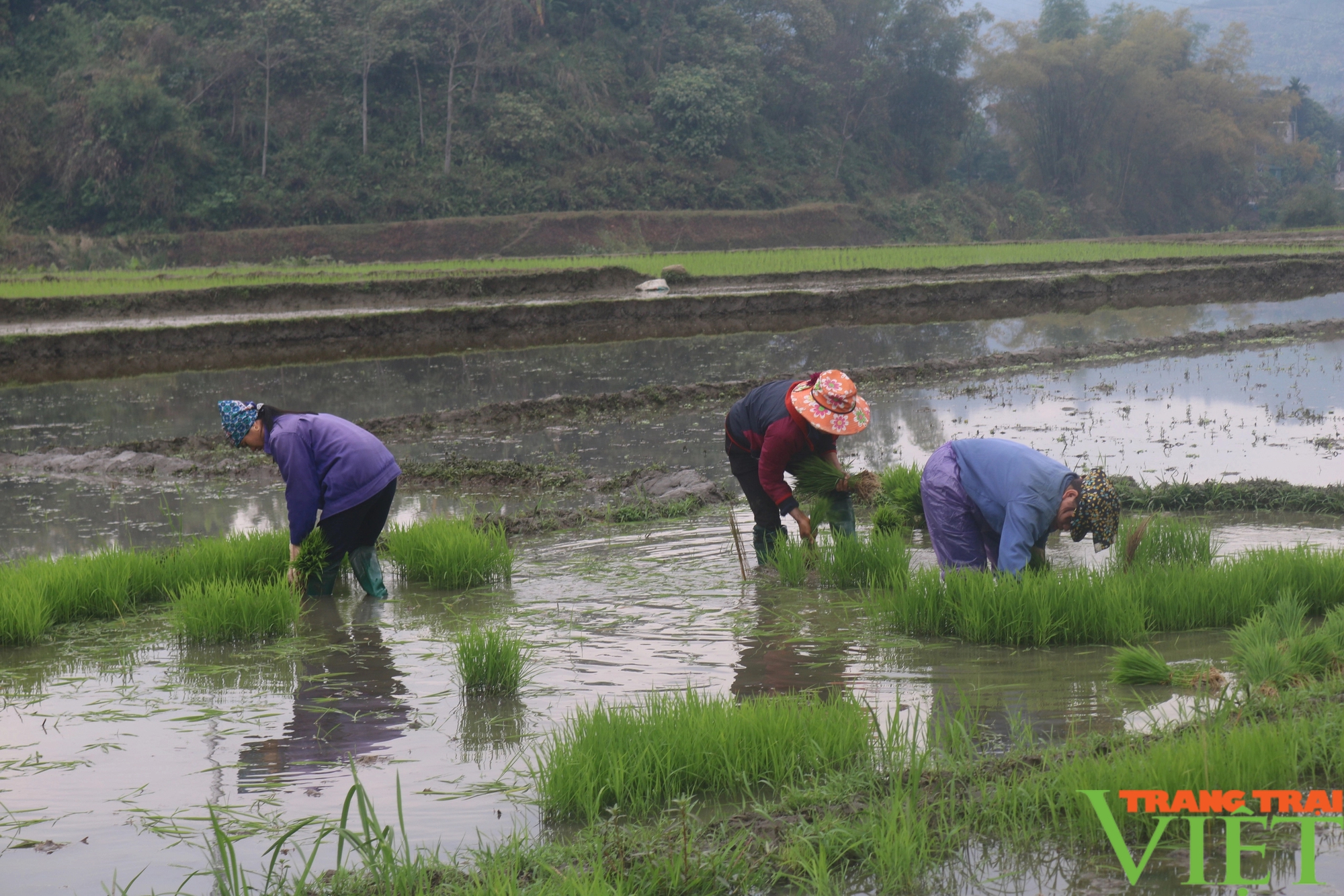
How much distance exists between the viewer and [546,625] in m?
4.57

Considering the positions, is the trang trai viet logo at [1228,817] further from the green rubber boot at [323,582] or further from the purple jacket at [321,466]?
the green rubber boot at [323,582]

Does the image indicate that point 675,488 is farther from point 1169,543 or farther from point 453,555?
Answer: point 1169,543

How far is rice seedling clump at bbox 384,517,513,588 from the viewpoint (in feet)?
17.3

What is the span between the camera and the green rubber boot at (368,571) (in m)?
5.11

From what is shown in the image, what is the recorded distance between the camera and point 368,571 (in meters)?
5.13

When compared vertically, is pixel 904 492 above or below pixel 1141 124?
below

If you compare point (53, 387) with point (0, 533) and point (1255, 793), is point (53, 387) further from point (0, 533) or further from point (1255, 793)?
point (1255, 793)

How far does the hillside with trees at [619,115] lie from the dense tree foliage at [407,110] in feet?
0.29

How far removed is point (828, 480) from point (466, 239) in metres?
31.6

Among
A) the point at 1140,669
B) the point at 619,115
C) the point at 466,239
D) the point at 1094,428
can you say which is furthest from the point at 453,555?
the point at 619,115

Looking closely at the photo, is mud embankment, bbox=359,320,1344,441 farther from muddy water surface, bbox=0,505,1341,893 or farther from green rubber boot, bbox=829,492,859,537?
green rubber boot, bbox=829,492,859,537

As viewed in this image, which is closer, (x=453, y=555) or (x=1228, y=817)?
(x=1228, y=817)

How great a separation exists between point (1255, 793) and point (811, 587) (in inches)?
106

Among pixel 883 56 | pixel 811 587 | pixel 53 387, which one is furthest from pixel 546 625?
pixel 883 56
